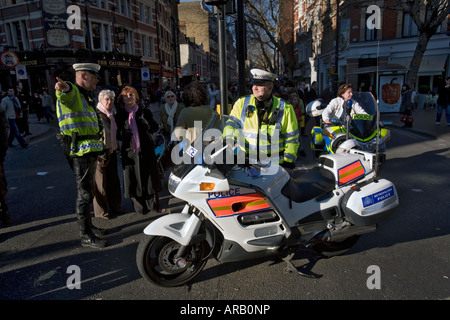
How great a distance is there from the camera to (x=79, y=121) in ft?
11.8

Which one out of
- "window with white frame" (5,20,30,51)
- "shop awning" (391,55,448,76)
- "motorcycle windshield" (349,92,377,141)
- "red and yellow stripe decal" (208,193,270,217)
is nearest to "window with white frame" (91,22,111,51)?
"window with white frame" (5,20,30,51)

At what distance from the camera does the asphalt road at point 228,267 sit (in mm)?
2814

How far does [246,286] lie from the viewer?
9.62 feet

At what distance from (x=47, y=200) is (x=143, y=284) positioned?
128 inches

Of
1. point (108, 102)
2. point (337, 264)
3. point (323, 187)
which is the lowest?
point (337, 264)

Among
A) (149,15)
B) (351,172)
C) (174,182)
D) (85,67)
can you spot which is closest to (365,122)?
(351,172)

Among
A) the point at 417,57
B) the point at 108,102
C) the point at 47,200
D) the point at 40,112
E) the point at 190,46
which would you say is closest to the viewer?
the point at 108,102

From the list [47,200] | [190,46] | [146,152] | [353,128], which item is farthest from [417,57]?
[190,46]

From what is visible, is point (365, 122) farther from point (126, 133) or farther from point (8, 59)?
point (8, 59)

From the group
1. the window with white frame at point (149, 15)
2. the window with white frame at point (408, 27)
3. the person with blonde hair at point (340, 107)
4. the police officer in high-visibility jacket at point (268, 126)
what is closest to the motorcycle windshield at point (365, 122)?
the person with blonde hair at point (340, 107)

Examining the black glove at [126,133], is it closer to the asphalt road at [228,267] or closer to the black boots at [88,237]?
the asphalt road at [228,267]

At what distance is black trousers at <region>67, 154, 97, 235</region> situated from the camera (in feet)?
12.1

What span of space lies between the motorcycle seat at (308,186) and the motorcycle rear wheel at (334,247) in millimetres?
640
